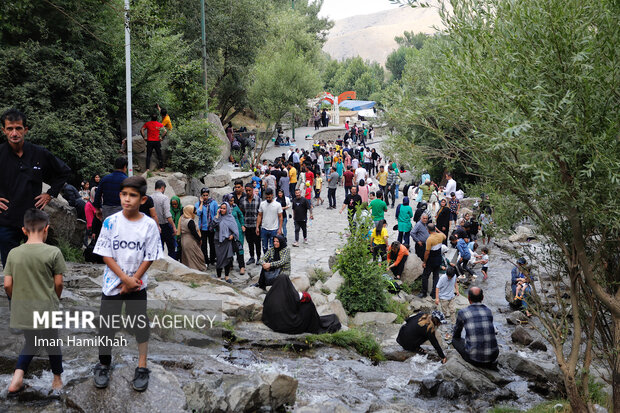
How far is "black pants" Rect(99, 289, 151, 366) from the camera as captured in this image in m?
4.71

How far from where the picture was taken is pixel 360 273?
1134 cm

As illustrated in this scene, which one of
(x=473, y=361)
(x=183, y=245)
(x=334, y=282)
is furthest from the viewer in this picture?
(x=334, y=282)

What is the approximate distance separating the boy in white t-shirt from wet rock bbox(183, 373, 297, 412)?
0.73 metres

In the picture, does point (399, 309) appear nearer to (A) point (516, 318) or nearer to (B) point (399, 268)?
(B) point (399, 268)

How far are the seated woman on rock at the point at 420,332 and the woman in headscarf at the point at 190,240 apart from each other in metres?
4.73

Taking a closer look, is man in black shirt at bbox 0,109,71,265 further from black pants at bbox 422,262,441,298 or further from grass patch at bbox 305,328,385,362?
black pants at bbox 422,262,441,298

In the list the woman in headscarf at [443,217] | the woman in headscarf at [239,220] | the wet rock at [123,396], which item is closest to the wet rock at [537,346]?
the woman in headscarf at [443,217]

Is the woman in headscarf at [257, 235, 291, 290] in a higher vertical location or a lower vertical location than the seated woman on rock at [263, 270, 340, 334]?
higher

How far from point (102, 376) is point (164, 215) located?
661cm

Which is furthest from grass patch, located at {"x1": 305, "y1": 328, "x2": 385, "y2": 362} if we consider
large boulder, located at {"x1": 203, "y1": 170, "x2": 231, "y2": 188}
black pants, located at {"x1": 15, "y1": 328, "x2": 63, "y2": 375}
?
large boulder, located at {"x1": 203, "y1": 170, "x2": 231, "y2": 188}

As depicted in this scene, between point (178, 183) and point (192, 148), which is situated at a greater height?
point (192, 148)

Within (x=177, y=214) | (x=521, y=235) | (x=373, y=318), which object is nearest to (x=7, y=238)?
(x=177, y=214)

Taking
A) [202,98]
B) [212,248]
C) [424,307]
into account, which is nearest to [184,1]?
[202,98]

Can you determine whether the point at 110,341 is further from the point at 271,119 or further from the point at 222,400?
the point at 271,119
